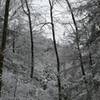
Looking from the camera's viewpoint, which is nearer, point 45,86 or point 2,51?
point 2,51

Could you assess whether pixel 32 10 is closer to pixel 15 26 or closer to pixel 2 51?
pixel 15 26

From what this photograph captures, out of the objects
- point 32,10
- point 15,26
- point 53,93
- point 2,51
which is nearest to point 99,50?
point 2,51

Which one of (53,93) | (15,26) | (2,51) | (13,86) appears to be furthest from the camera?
(15,26)

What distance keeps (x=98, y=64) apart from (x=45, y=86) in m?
13.6

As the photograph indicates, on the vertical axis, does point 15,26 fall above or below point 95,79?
above

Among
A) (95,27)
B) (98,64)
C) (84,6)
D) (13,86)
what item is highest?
(84,6)

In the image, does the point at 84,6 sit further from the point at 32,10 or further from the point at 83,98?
the point at 32,10

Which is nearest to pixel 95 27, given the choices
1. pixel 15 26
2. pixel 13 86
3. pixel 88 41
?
pixel 88 41

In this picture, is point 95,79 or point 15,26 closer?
point 95,79

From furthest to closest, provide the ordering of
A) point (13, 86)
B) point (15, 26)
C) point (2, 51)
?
1. point (15, 26)
2. point (13, 86)
3. point (2, 51)

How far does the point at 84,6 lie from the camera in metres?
7.02

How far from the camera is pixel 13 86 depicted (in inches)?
522

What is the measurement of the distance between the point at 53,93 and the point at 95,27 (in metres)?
11.7

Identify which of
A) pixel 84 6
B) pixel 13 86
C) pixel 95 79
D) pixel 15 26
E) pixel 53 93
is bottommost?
pixel 53 93
